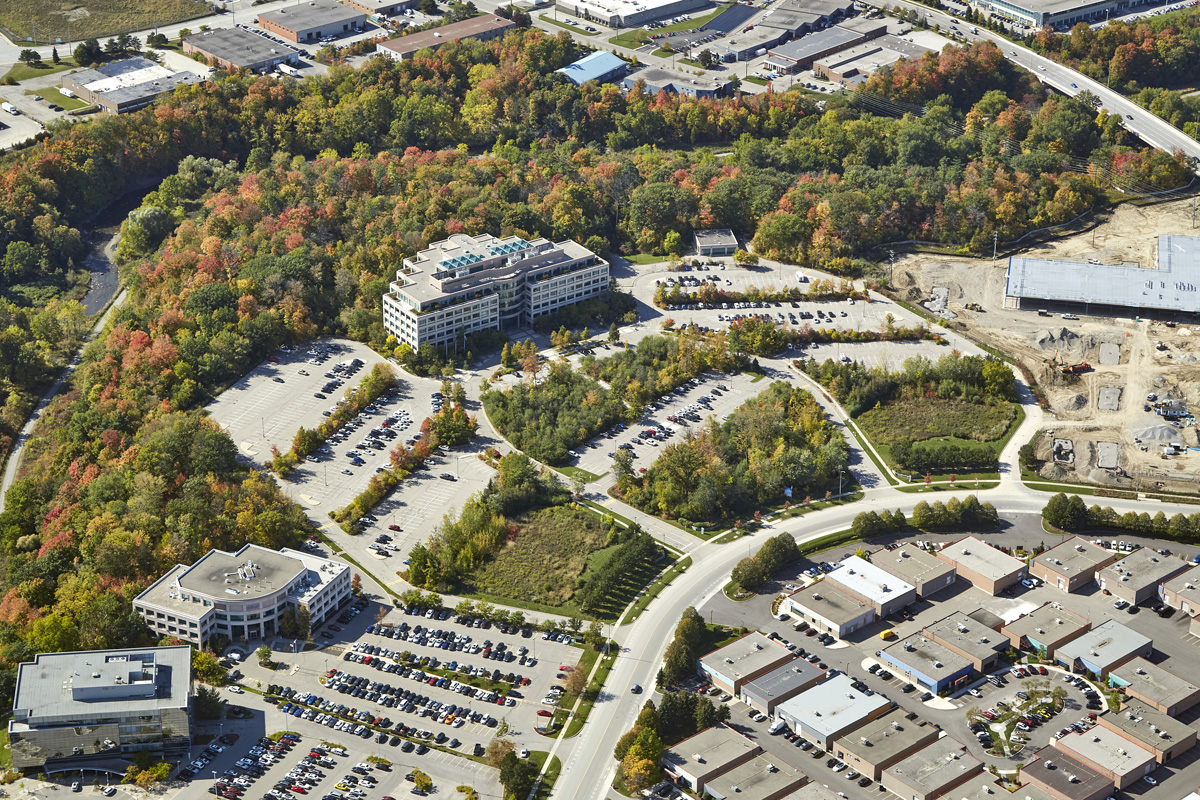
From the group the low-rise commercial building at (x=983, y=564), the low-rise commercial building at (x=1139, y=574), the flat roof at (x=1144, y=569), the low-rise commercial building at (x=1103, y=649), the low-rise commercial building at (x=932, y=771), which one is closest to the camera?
the low-rise commercial building at (x=932, y=771)

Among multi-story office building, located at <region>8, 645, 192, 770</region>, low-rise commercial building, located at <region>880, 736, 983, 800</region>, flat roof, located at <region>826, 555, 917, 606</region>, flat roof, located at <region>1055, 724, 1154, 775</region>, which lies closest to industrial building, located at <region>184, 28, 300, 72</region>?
multi-story office building, located at <region>8, 645, 192, 770</region>

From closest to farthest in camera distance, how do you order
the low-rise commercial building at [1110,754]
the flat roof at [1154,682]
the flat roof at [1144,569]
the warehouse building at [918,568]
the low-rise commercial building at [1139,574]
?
the low-rise commercial building at [1110,754] → the flat roof at [1154,682] → the low-rise commercial building at [1139,574] → the flat roof at [1144,569] → the warehouse building at [918,568]

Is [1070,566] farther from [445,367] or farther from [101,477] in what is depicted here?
[101,477]

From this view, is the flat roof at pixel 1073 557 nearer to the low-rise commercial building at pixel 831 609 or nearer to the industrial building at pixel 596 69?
the low-rise commercial building at pixel 831 609

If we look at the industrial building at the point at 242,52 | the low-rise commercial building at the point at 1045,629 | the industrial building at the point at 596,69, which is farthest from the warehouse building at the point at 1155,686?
the industrial building at the point at 242,52

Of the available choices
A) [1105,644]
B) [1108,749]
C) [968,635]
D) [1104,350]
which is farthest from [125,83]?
[1108,749]

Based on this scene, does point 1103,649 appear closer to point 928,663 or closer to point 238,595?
point 928,663
